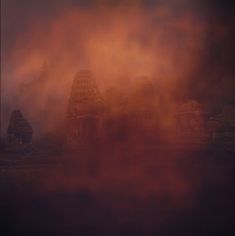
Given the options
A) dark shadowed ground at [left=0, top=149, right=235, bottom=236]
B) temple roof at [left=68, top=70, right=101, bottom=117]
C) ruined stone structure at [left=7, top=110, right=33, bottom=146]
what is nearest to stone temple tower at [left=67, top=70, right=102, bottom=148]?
temple roof at [left=68, top=70, right=101, bottom=117]

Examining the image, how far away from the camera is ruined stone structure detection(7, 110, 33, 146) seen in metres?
9.57

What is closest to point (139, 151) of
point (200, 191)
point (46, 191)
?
point (200, 191)

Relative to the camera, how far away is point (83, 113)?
31.1ft

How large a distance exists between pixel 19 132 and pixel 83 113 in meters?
1.56

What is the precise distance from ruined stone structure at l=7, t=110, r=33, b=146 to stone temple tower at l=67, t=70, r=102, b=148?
937mm

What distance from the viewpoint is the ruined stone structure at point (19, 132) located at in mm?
9570

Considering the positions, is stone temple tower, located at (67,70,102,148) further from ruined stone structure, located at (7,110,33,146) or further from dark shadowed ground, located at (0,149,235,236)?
ruined stone structure, located at (7,110,33,146)

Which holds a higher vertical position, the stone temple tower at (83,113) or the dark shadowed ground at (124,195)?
the stone temple tower at (83,113)

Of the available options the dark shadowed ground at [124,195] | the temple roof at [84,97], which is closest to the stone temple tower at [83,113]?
the temple roof at [84,97]

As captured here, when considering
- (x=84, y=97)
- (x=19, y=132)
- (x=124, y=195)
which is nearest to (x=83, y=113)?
(x=84, y=97)

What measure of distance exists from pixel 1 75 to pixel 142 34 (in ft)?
11.8

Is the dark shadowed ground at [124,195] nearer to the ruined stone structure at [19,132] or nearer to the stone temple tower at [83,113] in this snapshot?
the stone temple tower at [83,113]

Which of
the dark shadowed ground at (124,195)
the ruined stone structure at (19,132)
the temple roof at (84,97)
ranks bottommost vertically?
the dark shadowed ground at (124,195)

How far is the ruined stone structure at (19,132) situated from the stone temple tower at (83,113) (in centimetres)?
94
